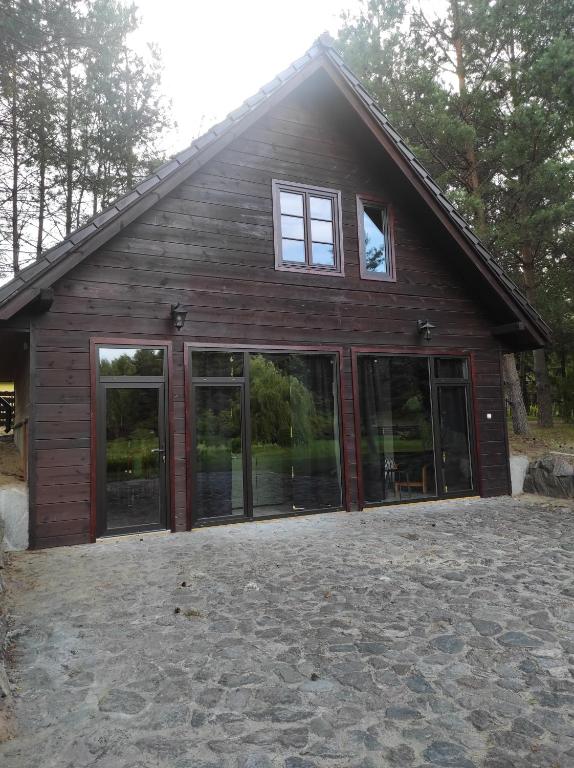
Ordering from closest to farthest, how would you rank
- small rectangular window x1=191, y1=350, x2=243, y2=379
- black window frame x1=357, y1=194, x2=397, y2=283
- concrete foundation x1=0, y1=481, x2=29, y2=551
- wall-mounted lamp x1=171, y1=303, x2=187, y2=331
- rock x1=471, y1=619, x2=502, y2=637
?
rock x1=471, y1=619, x2=502, y2=637 < concrete foundation x1=0, y1=481, x2=29, y2=551 < wall-mounted lamp x1=171, y1=303, x2=187, y2=331 < small rectangular window x1=191, y1=350, x2=243, y2=379 < black window frame x1=357, y1=194, x2=397, y2=283

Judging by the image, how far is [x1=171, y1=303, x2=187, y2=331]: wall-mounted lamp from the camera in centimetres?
668

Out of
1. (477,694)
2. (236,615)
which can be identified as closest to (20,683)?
(236,615)

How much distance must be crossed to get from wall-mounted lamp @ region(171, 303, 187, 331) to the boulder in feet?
21.6

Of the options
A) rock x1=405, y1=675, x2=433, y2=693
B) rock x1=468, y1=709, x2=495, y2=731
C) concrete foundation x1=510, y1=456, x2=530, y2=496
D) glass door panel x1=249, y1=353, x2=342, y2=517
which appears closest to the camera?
rock x1=468, y1=709, x2=495, y2=731

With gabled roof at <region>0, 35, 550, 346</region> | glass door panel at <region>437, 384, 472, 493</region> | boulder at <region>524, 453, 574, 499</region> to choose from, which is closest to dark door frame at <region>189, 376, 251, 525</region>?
gabled roof at <region>0, 35, 550, 346</region>

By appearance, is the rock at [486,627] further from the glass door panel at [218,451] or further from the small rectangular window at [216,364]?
the small rectangular window at [216,364]

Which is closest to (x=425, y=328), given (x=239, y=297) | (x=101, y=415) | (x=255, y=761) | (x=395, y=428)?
(x=395, y=428)

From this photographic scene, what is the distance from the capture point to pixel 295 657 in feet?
10.2

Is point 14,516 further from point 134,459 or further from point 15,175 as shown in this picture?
point 15,175

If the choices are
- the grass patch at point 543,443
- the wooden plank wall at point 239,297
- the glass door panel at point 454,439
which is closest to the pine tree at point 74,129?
the wooden plank wall at point 239,297

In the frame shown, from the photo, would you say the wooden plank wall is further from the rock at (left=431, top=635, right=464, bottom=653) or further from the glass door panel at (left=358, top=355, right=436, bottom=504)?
the rock at (left=431, top=635, right=464, bottom=653)

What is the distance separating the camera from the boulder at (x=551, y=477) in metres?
8.58

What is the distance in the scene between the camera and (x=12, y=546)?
227 inches

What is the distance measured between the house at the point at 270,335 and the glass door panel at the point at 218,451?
27mm
